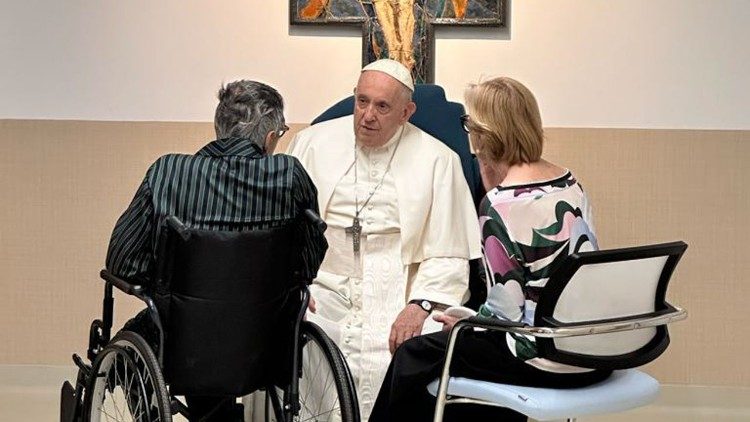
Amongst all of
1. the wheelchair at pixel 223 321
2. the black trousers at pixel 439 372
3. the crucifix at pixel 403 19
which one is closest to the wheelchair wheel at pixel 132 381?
the wheelchair at pixel 223 321

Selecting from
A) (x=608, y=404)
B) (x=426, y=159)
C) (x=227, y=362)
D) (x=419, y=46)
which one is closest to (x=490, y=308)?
(x=608, y=404)

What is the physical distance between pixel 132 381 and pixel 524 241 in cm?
111

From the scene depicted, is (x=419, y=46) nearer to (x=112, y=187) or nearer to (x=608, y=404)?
(x=112, y=187)

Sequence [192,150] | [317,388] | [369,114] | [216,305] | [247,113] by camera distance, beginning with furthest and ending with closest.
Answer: [192,150] → [369,114] → [317,388] → [247,113] → [216,305]

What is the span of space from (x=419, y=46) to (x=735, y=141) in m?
1.43

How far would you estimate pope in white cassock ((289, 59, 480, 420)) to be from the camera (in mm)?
4004

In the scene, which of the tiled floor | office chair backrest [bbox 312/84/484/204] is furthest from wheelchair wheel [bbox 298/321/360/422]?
the tiled floor

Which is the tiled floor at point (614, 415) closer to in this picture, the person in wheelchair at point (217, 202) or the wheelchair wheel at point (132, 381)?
the wheelchair wheel at point (132, 381)

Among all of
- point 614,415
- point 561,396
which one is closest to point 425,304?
point 561,396

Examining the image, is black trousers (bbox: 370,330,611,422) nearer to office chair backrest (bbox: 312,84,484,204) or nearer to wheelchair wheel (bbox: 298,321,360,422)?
wheelchair wheel (bbox: 298,321,360,422)

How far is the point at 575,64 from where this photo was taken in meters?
5.26

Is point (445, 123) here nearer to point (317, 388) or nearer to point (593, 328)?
point (317, 388)

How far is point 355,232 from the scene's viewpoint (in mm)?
4086

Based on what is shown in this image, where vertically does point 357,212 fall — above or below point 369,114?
below
